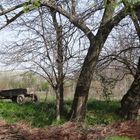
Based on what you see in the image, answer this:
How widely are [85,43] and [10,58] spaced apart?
2554 millimetres

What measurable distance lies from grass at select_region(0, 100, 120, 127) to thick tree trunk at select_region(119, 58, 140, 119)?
0.39m

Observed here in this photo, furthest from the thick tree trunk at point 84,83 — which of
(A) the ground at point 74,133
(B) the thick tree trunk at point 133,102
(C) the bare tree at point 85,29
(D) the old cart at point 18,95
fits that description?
(D) the old cart at point 18,95

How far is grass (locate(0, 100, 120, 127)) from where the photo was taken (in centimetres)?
1616

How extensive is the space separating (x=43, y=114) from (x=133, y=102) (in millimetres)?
3078

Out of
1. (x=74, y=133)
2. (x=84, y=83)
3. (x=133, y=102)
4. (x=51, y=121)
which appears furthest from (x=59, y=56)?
(x=74, y=133)

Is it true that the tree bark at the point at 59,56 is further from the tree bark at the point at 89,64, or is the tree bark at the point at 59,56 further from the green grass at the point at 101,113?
the green grass at the point at 101,113

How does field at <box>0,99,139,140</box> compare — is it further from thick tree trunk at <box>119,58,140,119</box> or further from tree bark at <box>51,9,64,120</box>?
tree bark at <box>51,9,64,120</box>

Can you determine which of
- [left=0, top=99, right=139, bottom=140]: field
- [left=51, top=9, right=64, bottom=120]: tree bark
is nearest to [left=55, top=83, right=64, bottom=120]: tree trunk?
[left=51, top=9, right=64, bottom=120]: tree bark

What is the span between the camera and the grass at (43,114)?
636 inches

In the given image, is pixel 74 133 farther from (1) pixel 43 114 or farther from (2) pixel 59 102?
(1) pixel 43 114

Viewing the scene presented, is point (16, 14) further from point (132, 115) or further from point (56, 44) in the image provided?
point (132, 115)

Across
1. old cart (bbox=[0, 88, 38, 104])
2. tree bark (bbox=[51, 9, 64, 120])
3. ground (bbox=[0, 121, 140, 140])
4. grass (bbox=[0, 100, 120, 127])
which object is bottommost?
ground (bbox=[0, 121, 140, 140])

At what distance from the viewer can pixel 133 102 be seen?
17125 mm

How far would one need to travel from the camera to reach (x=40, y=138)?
12.0 metres
